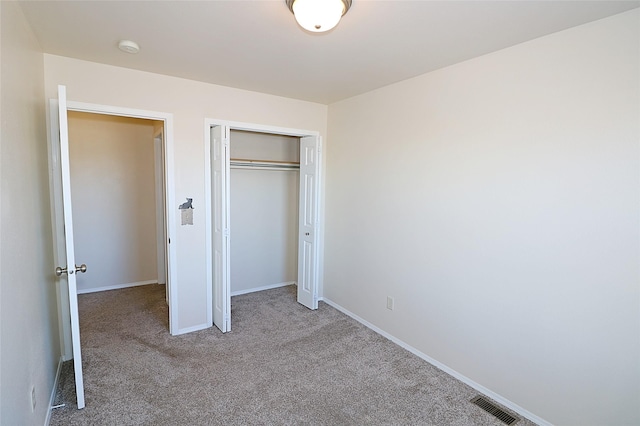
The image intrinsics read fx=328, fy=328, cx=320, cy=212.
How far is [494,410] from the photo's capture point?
230cm

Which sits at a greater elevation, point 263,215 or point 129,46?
point 129,46

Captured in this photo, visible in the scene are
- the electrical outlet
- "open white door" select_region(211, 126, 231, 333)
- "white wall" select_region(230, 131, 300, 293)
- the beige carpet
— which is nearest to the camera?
the electrical outlet

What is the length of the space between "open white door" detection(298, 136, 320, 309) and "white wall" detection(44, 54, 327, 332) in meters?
0.45

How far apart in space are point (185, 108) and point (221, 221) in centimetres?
114

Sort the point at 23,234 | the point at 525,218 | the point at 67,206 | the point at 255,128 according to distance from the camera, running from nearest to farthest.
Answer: the point at 23,234 < the point at 67,206 < the point at 525,218 < the point at 255,128

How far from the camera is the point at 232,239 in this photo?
4430mm

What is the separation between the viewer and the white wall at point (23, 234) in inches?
57.4

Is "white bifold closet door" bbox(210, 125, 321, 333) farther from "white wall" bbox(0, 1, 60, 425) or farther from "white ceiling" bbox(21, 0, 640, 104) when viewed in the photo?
"white wall" bbox(0, 1, 60, 425)

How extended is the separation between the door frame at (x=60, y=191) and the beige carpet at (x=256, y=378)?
0.83ft

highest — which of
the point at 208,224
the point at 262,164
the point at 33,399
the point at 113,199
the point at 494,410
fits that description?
the point at 262,164

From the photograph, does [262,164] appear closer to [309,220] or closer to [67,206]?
[309,220]

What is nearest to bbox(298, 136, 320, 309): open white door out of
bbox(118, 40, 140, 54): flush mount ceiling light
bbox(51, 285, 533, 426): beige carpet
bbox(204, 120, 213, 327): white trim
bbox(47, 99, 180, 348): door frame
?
bbox(51, 285, 533, 426): beige carpet

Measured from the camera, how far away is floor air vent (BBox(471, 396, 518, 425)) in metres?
2.22

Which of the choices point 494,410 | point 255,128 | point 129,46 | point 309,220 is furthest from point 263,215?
point 494,410
